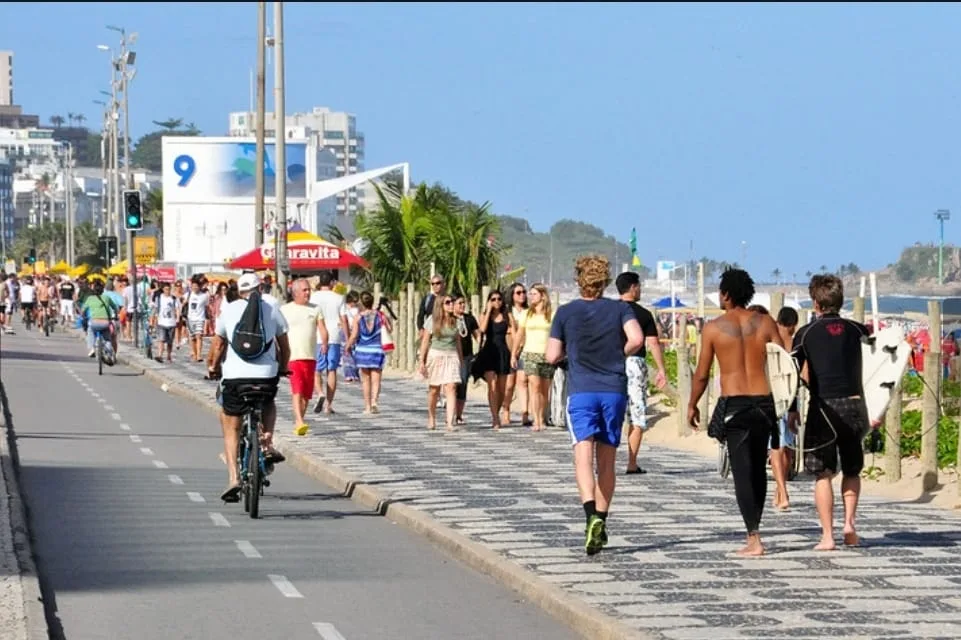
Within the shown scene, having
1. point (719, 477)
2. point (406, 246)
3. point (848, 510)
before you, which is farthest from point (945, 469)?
point (406, 246)

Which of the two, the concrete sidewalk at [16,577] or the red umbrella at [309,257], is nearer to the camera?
the concrete sidewalk at [16,577]

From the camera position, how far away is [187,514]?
16.1 m

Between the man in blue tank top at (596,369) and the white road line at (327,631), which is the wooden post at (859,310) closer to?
the man in blue tank top at (596,369)

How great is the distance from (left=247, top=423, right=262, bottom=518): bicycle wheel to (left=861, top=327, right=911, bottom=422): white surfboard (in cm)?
482

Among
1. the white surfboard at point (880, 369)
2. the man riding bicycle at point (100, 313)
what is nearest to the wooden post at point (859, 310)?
the white surfboard at point (880, 369)

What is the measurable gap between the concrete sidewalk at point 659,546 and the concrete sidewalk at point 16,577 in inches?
106

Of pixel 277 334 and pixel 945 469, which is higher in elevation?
pixel 277 334

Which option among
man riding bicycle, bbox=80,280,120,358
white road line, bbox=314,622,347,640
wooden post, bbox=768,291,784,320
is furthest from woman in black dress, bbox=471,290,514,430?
man riding bicycle, bbox=80,280,120,358

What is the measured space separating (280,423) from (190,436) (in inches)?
52.2

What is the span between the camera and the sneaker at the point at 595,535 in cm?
1273

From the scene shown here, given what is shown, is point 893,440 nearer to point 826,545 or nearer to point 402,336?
point 826,545

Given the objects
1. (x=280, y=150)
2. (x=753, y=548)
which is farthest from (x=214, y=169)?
(x=753, y=548)

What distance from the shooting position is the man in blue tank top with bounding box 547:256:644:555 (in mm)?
13219

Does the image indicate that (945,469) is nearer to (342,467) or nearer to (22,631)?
(342,467)
